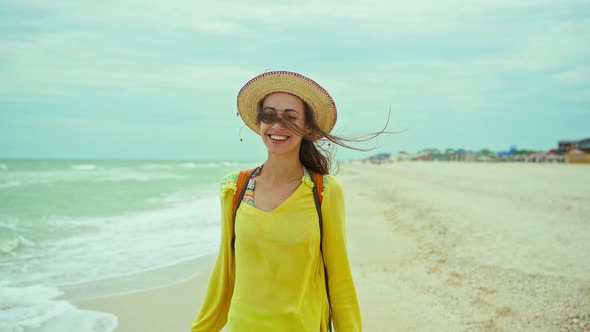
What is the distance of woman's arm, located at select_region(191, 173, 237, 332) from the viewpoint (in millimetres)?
1969

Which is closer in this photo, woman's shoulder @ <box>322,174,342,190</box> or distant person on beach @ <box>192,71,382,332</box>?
distant person on beach @ <box>192,71,382,332</box>

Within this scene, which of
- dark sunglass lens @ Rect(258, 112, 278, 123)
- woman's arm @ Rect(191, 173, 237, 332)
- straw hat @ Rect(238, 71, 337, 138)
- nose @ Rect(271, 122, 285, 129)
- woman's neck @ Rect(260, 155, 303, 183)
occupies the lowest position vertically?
woman's arm @ Rect(191, 173, 237, 332)

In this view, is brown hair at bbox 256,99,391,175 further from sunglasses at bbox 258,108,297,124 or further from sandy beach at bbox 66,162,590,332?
sandy beach at bbox 66,162,590,332

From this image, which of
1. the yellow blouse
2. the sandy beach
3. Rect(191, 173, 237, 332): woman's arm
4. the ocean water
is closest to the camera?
the yellow blouse

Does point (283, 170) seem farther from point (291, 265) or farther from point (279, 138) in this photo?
point (291, 265)

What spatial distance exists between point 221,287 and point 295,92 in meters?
1.10

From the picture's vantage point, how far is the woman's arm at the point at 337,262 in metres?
1.84

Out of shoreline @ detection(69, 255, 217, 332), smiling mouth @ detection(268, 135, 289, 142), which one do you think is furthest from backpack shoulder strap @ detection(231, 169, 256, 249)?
shoreline @ detection(69, 255, 217, 332)

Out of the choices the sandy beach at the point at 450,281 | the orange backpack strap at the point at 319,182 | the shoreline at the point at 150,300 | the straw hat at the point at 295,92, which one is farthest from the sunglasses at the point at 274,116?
the shoreline at the point at 150,300

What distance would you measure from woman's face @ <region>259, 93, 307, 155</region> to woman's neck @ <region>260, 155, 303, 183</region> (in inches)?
1.9

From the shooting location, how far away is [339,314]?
6.22 ft

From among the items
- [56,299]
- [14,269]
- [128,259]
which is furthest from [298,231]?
[14,269]

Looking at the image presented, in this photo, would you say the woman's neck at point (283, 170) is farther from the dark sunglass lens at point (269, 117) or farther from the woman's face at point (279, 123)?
the dark sunglass lens at point (269, 117)

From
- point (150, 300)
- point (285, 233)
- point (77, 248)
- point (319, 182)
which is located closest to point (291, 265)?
point (285, 233)
